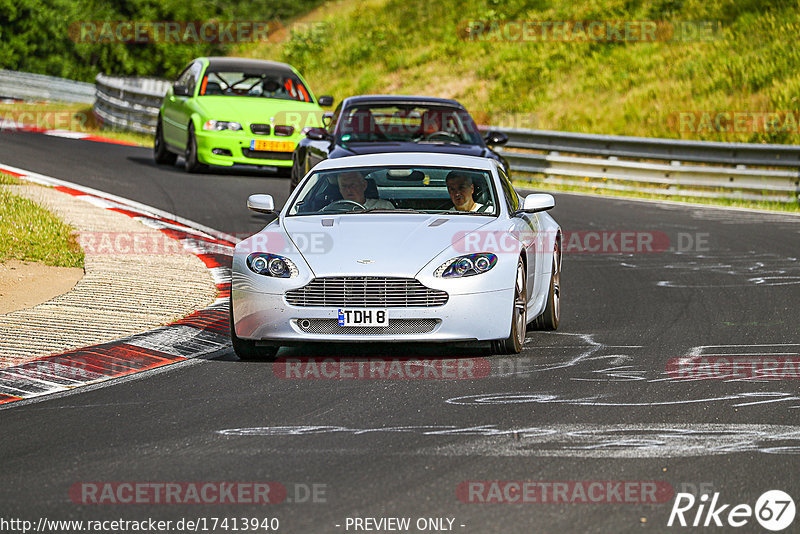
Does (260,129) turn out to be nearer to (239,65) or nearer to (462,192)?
(239,65)

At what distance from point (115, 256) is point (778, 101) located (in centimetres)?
2022

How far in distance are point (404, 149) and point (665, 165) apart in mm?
9054

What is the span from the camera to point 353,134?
15.9 m

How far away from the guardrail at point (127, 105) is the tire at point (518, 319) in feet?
63.6

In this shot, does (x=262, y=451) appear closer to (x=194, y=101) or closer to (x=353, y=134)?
(x=353, y=134)

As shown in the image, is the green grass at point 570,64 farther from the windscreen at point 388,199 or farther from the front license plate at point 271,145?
the windscreen at point 388,199

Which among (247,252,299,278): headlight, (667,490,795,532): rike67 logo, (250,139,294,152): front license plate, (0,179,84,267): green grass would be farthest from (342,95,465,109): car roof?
(667,490,795,532): rike67 logo

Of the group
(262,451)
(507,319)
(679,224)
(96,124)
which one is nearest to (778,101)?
(679,224)

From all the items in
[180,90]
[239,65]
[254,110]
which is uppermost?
[239,65]

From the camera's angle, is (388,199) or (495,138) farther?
(495,138)

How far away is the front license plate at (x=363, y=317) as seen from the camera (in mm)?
8289

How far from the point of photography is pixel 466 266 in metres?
8.48

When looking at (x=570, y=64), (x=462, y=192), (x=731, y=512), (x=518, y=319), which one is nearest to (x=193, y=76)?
(x=462, y=192)

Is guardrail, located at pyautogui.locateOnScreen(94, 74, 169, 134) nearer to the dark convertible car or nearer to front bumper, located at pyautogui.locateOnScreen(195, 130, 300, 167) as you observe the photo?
front bumper, located at pyautogui.locateOnScreen(195, 130, 300, 167)
